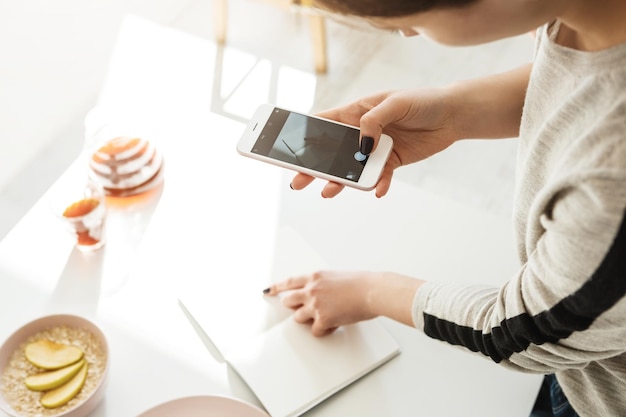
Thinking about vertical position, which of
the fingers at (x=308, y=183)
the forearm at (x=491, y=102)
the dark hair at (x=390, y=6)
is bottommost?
the fingers at (x=308, y=183)

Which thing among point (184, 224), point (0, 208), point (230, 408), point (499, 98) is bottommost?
point (0, 208)


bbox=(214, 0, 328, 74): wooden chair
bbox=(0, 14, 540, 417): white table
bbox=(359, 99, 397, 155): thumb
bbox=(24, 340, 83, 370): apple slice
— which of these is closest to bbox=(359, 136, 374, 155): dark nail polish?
bbox=(359, 99, 397, 155): thumb

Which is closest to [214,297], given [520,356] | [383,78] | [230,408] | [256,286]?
[256,286]

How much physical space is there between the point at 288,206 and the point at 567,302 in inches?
19.9

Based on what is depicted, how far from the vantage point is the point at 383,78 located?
92.0 inches

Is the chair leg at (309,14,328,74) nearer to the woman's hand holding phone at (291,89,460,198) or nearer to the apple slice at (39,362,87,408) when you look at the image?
the woman's hand holding phone at (291,89,460,198)

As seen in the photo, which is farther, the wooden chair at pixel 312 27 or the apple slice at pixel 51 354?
the wooden chair at pixel 312 27

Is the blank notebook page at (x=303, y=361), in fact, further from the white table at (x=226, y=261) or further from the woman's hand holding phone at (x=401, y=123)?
the woman's hand holding phone at (x=401, y=123)

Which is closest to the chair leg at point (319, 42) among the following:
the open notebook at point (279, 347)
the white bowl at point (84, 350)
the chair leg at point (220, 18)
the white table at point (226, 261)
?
the chair leg at point (220, 18)

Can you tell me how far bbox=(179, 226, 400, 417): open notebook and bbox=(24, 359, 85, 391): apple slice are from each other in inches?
6.6

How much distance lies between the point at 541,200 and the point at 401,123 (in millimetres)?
378

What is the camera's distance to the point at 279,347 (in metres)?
0.93

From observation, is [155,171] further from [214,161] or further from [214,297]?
[214,297]

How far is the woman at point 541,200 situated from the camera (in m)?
0.63
